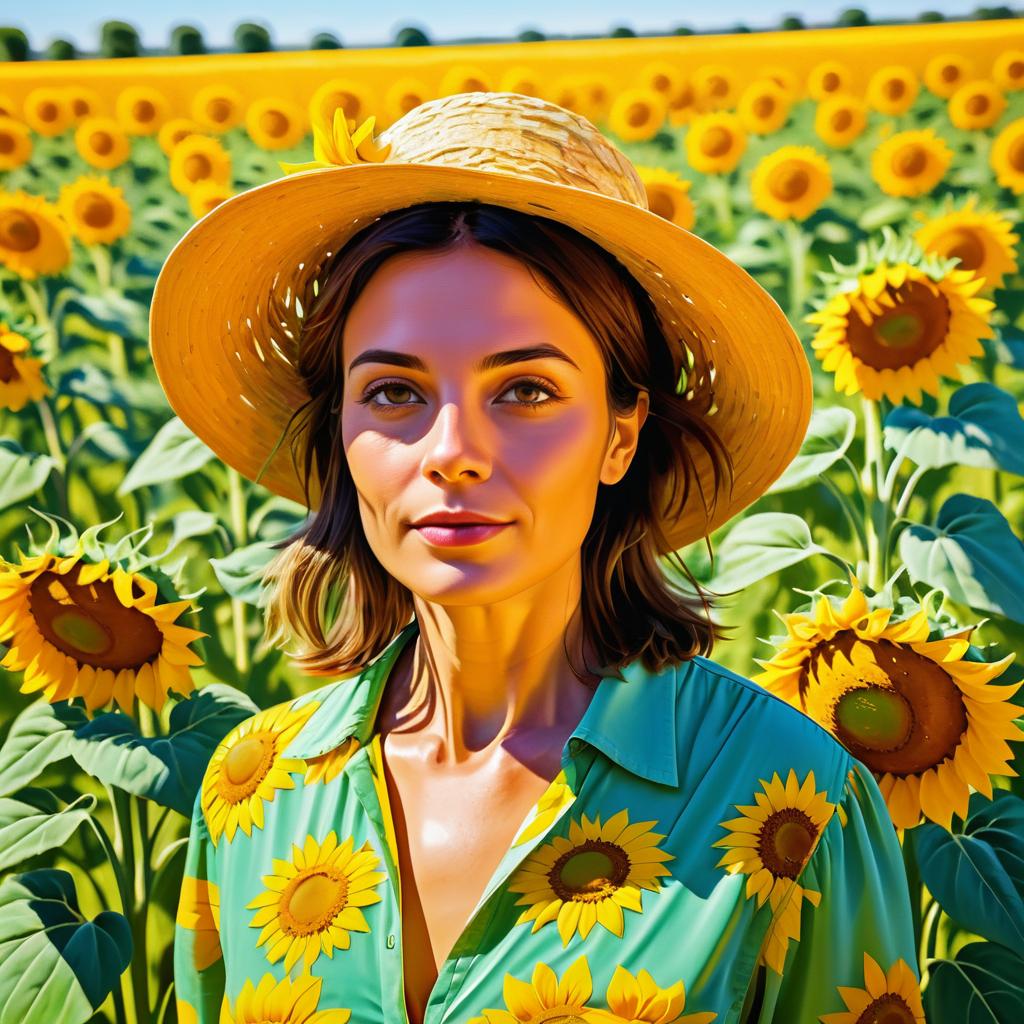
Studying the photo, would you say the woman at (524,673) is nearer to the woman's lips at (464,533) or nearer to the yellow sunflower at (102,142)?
the woman's lips at (464,533)

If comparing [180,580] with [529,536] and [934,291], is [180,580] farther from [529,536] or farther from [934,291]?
[934,291]

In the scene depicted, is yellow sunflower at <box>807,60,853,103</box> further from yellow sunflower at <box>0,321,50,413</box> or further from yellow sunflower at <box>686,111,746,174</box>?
yellow sunflower at <box>0,321,50,413</box>

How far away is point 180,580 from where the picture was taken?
2.03 meters

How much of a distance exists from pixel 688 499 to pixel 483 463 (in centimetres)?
48

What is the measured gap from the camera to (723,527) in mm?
1940

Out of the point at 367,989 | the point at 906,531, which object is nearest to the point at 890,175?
the point at 906,531

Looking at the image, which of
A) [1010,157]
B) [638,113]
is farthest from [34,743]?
[1010,157]

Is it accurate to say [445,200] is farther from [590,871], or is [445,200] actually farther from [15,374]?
[15,374]

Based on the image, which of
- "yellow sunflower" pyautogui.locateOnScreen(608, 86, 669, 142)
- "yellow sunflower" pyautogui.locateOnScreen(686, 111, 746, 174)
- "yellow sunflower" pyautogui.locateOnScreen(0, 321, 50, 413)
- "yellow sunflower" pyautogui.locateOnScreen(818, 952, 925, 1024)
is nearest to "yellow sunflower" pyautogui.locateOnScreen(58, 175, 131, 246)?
"yellow sunflower" pyautogui.locateOnScreen(0, 321, 50, 413)

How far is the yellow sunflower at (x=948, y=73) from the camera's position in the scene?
1.98 meters

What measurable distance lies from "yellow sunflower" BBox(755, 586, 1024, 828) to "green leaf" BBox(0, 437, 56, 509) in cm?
132

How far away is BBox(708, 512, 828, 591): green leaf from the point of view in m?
1.89

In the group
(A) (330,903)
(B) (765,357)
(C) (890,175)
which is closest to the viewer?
(A) (330,903)

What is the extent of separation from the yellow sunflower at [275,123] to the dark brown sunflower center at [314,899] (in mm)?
1290
